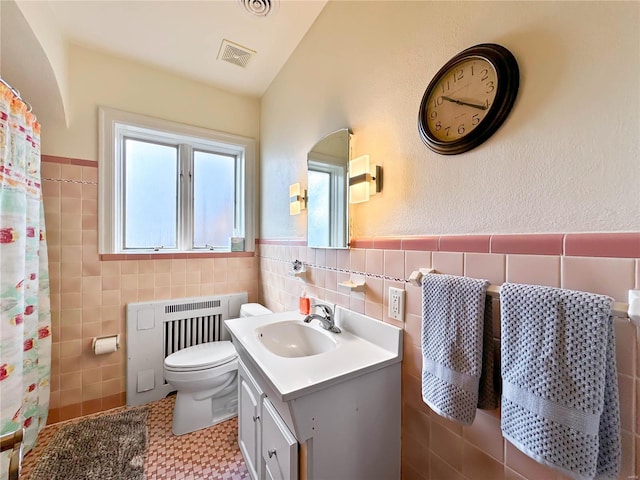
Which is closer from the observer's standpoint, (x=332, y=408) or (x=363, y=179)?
(x=332, y=408)

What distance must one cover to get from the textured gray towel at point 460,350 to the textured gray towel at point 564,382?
8 centimetres

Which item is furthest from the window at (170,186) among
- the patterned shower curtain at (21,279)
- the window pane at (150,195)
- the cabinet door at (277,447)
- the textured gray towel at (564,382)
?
the textured gray towel at (564,382)

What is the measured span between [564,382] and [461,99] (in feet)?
2.64

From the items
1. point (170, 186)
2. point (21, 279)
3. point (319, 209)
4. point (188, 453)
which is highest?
point (170, 186)

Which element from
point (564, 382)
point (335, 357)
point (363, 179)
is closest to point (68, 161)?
point (363, 179)

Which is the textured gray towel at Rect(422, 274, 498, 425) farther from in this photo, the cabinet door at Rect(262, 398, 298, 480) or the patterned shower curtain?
the patterned shower curtain

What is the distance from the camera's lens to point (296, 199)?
1734 millimetres

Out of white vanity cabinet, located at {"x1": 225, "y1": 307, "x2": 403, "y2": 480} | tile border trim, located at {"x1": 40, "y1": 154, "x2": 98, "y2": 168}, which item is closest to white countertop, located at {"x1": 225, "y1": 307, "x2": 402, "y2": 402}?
white vanity cabinet, located at {"x1": 225, "y1": 307, "x2": 403, "y2": 480}

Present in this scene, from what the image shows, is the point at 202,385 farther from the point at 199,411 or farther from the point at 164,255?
the point at 164,255

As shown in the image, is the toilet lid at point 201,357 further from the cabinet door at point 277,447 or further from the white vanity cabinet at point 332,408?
the cabinet door at point 277,447

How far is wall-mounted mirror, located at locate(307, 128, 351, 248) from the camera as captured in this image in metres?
1.30

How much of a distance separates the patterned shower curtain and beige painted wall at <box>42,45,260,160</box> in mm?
289

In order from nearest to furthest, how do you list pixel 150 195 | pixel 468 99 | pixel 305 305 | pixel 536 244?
pixel 536 244, pixel 468 99, pixel 305 305, pixel 150 195

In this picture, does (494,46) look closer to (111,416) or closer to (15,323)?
(15,323)
